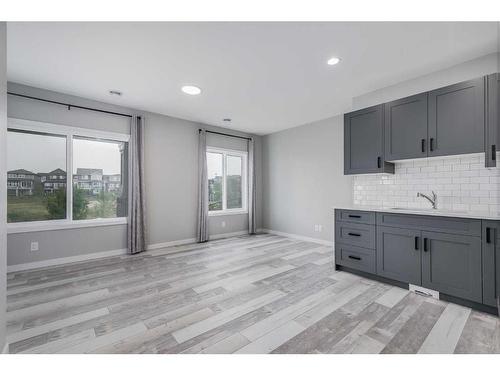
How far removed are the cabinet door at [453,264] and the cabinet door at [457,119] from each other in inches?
36.5

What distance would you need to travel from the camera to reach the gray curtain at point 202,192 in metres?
4.82

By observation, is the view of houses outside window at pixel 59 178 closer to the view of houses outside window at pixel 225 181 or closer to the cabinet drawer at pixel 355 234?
the view of houses outside window at pixel 225 181

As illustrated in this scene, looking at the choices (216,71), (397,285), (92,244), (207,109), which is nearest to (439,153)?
(397,285)

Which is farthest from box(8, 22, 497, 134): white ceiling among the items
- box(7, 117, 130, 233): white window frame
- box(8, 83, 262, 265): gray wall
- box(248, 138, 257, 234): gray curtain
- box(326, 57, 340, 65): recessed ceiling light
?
box(248, 138, 257, 234): gray curtain

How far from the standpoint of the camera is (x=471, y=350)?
5.16 ft

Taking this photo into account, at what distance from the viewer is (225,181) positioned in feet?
18.5

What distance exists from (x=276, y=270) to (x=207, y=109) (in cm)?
295

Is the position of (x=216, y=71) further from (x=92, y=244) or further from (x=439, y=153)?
(x=92, y=244)

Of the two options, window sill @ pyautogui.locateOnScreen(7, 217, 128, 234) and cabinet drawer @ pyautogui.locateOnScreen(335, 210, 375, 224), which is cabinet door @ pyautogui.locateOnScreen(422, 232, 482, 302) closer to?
cabinet drawer @ pyautogui.locateOnScreen(335, 210, 375, 224)

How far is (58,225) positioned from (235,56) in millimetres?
3480

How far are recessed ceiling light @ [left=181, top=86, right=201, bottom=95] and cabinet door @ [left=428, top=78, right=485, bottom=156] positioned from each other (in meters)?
2.91

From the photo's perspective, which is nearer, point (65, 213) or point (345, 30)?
point (345, 30)

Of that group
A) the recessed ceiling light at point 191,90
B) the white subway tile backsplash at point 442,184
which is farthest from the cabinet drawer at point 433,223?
the recessed ceiling light at point 191,90
